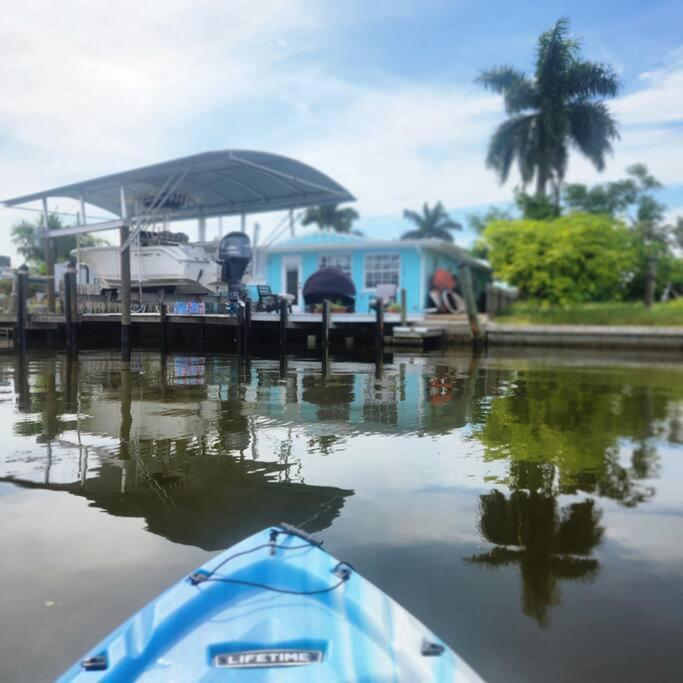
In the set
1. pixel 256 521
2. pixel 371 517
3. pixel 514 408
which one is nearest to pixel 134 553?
pixel 256 521

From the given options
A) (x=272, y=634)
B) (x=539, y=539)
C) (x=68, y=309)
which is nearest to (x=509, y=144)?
(x=68, y=309)

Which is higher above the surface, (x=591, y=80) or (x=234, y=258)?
(x=591, y=80)

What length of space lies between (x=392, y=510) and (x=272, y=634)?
2.45m

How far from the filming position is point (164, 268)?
1892 cm

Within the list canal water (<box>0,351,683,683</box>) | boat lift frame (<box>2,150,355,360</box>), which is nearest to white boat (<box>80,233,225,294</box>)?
boat lift frame (<box>2,150,355,360</box>)

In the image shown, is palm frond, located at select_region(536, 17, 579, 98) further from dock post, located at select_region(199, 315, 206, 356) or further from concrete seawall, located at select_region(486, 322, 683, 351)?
dock post, located at select_region(199, 315, 206, 356)

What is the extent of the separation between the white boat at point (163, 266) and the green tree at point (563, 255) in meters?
12.3

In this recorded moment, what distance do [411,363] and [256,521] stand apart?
13.1 meters

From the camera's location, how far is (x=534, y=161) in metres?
32.1

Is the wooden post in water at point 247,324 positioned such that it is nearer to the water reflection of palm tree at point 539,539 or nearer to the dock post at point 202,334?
the dock post at point 202,334

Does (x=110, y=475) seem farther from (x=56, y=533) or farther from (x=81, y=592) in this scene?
(x=81, y=592)

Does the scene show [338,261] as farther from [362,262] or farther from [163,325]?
[163,325]

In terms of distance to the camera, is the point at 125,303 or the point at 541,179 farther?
the point at 541,179

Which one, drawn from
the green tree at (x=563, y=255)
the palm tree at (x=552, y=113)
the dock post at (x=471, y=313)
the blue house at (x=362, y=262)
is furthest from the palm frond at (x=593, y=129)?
the dock post at (x=471, y=313)
